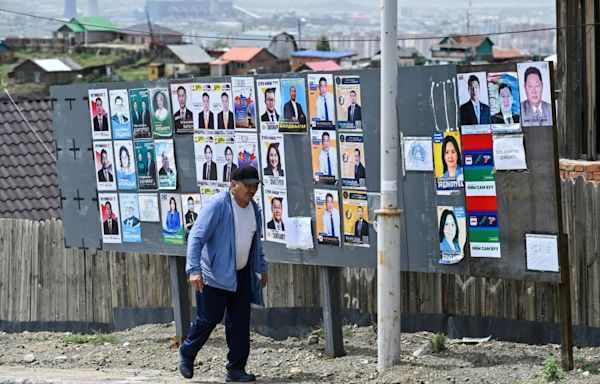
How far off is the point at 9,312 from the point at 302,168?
5.19 m

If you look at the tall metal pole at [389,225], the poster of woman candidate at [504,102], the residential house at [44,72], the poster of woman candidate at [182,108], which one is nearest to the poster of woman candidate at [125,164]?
the poster of woman candidate at [182,108]

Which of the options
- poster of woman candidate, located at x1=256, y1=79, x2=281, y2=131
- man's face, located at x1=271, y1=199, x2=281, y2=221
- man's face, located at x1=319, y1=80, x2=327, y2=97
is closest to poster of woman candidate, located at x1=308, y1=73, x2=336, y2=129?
man's face, located at x1=319, y1=80, x2=327, y2=97

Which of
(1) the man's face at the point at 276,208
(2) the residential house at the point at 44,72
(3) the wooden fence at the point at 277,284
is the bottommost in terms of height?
(3) the wooden fence at the point at 277,284

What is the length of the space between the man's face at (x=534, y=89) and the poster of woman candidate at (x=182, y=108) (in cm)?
351

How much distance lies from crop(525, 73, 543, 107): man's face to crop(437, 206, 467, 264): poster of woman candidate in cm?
108

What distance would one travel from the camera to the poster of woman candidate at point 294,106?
10.6 metres

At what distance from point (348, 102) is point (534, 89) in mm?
1738

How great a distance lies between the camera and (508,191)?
9.52 meters

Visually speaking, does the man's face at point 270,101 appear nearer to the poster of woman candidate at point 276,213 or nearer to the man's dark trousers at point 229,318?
the poster of woman candidate at point 276,213

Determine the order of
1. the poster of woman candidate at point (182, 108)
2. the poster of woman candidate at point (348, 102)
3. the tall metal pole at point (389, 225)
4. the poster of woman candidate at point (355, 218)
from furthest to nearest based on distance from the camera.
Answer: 1. the poster of woman candidate at point (182, 108)
2. the poster of woman candidate at point (355, 218)
3. the poster of woman candidate at point (348, 102)
4. the tall metal pole at point (389, 225)

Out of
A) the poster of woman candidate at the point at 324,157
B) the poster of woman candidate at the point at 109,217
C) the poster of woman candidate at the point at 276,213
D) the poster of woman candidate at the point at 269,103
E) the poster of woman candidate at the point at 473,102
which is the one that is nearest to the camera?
the poster of woman candidate at the point at 473,102

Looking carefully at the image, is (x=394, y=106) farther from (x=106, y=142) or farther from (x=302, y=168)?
(x=106, y=142)

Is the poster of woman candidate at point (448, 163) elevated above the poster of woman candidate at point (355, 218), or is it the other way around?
the poster of woman candidate at point (448, 163)

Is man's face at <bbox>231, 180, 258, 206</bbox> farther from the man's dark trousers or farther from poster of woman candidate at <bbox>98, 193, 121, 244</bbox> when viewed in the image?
poster of woman candidate at <bbox>98, 193, 121, 244</bbox>
